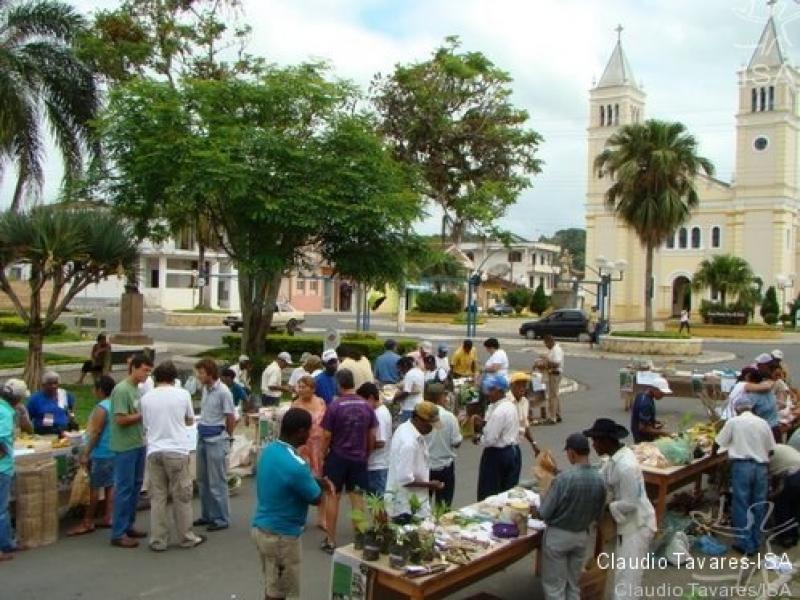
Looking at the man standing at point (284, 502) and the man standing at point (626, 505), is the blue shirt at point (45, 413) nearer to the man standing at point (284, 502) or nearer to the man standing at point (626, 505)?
the man standing at point (284, 502)

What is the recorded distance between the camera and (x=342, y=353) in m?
11.1

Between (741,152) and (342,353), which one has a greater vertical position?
(741,152)

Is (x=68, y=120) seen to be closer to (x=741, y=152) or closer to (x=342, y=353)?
(x=342, y=353)

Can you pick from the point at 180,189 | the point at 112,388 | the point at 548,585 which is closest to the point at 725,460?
the point at 548,585

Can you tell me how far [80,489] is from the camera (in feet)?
26.7

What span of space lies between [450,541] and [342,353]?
547 cm

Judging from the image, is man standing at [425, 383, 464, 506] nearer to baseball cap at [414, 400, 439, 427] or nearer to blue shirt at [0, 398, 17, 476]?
baseball cap at [414, 400, 439, 427]

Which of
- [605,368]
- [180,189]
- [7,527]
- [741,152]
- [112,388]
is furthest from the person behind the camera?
[741,152]

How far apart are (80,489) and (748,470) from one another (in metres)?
6.59

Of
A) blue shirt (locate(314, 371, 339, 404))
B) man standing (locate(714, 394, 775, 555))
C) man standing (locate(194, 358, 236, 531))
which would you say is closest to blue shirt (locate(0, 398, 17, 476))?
man standing (locate(194, 358, 236, 531))

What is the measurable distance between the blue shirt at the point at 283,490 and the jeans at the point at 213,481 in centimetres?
292

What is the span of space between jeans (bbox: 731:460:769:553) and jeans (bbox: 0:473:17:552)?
22.3ft

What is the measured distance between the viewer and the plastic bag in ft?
26.6

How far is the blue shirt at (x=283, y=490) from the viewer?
526 cm
